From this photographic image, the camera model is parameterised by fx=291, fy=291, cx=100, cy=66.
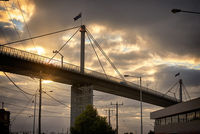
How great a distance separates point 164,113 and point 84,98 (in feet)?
90.1

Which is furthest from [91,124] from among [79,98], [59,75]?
[79,98]

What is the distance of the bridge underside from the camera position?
64062mm

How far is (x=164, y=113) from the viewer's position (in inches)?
2176

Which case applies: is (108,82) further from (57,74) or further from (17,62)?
(17,62)

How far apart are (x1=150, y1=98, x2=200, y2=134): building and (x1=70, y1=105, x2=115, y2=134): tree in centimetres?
1159

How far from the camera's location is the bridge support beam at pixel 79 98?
7681cm

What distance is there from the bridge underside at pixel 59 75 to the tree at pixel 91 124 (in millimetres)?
12742

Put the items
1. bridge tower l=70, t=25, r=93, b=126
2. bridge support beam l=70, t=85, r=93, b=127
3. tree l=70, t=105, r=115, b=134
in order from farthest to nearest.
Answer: bridge support beam l=70, t=85, r=93, b=127 → bridge tower l=70, t=25, r=93, b=126 → tree l=70, t=105, r=115, b=134

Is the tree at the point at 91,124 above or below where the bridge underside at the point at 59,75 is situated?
below

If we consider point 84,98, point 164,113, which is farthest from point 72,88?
point 164,113

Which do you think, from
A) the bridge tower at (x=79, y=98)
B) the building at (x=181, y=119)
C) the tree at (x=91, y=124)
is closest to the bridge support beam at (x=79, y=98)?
the bridge tower at (x=79, y=98)

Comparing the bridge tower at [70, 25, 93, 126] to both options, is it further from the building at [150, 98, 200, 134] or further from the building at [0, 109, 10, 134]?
the building at [150, 98, 200, 134]

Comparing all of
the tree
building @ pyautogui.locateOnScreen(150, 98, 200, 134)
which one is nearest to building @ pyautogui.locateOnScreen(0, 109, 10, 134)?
the tree

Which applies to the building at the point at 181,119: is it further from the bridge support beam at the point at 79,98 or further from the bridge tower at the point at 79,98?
the bridge support beam at the point at 79,98
